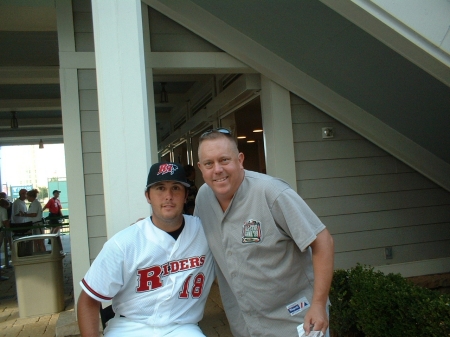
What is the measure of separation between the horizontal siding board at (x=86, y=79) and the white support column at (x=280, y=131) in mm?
1849

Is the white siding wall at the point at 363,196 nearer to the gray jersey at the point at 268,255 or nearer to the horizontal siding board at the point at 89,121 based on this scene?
the horizontal siding board at the point at 89,121

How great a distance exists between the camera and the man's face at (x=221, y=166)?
220 centimetres

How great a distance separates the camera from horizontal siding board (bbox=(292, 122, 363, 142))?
532 centimetres

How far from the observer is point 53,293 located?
5859mm

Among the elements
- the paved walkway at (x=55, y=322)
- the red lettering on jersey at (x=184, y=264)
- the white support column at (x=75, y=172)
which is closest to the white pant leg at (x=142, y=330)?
the red lettering on jersey at (x=184, y=264)

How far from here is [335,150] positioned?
5457 mm

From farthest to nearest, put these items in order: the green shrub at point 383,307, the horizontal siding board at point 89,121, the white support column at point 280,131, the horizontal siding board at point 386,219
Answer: the horizontal siding board at point 386,219
the white support column at point 280,131
the horizontal siding board at point 89,121
the green shrub at point 383,307

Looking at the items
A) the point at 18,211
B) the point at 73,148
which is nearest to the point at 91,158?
the point at 73,148

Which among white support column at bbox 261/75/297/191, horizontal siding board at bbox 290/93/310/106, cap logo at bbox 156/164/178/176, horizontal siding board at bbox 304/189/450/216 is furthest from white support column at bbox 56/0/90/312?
cap logo at bbox 156/164/178/176

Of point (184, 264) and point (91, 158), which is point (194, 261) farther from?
point (91, 158)

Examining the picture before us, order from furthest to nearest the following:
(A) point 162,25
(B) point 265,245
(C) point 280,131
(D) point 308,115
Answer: (D) point 308,115 → (C) point 280,131 → (A) point 162,25 → (B) point 265,245

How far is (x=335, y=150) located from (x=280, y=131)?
74 cm

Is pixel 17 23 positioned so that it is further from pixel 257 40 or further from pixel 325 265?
pixel 325 265

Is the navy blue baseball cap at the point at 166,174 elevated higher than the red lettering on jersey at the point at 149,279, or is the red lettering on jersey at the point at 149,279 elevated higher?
the navy blue baseball cap at the point at 166,174
